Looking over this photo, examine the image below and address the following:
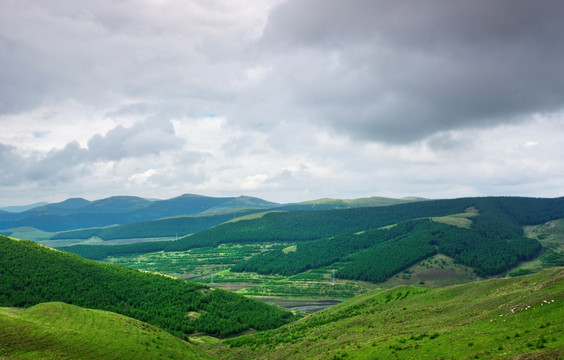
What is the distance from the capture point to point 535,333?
40.1 meters

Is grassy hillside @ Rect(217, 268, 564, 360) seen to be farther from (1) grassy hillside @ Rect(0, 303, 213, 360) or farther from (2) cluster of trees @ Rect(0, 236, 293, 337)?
(2) cluster of trees @ Rect(0, 236, 293, 337)

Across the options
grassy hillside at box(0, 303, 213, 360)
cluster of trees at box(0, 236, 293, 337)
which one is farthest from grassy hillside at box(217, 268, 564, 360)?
cluster of trees at box(0, 236, 293, 337)

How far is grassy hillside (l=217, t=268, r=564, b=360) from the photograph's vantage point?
133 feet

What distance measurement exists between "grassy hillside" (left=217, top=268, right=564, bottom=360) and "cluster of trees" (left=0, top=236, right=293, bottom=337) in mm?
28729

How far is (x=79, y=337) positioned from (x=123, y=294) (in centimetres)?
8469

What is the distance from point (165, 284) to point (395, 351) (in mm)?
125858

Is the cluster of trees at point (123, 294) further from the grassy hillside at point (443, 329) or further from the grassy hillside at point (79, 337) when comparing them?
the grassy hillside at point (79, 337)

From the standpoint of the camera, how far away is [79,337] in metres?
58.9

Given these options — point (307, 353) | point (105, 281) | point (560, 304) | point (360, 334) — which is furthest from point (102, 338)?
point (105, 281)

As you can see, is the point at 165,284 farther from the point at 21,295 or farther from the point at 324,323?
the point at 324,323

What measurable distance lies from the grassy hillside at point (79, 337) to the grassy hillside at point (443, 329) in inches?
817

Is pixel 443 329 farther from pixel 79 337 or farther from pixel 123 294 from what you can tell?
pixel 123 294

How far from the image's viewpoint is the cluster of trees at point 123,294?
118 metres

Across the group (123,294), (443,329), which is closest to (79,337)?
(443,329)
